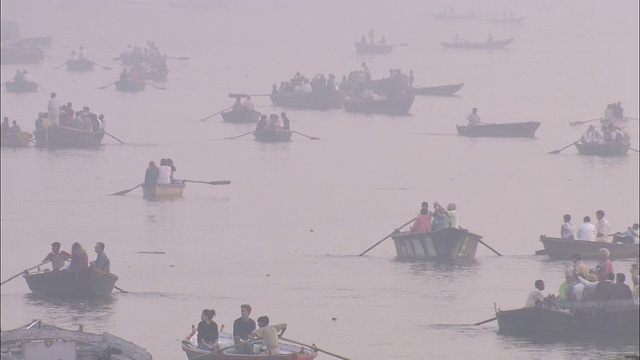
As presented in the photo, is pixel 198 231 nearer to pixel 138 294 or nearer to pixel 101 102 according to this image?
pixel 138 294

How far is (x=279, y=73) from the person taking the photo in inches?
3930

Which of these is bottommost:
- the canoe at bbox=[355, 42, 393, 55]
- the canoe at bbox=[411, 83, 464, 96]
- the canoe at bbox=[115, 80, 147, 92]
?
the canoe at bbox=[115, 80, 147, 92]

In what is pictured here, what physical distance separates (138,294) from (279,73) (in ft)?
231

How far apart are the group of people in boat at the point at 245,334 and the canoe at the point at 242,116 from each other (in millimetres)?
39579

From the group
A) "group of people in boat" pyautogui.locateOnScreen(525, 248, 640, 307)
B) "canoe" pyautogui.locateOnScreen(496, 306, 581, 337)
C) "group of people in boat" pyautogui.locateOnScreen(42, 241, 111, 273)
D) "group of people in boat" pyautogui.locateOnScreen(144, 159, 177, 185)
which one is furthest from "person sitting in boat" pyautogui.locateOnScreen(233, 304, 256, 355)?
"group of people in boat" pyautogui.locateOnScreen(144, 159, 177, 185)

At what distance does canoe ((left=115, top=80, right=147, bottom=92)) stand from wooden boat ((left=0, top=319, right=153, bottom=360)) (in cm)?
5863

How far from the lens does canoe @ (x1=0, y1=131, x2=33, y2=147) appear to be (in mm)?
52344

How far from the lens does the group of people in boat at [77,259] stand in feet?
91.6

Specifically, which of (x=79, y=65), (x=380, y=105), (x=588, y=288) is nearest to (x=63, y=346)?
(x=588, y=288)

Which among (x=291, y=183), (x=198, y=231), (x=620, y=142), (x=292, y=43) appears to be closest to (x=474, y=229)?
(x=198, y=231)

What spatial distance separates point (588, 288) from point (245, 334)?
5.70m

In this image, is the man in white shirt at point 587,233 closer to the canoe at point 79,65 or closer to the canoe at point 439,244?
the canoe at point 439,244

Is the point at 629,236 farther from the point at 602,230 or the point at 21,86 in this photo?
the point at 21,86

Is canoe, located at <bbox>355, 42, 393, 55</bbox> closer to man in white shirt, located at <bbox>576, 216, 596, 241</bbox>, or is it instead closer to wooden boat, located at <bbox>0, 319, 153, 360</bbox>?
man in white shirt, located at <bbox>576, 216, 596, 241</bbox>
